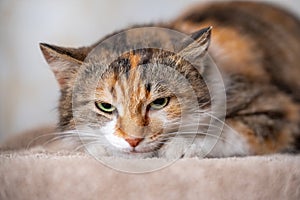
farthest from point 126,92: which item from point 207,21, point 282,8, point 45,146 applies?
point 282,8

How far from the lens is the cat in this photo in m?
1.07

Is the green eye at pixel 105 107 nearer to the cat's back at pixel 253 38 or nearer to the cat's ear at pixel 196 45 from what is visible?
the cat's ear at pixel 196 45

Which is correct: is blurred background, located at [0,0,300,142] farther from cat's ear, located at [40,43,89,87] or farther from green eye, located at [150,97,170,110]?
green eye, located at [150,97,170,110]

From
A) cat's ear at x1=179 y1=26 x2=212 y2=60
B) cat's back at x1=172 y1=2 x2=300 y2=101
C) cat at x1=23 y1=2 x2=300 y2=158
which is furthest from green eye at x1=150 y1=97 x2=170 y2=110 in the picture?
cat's back at x1=172 y1=2 x2=300 y2=101

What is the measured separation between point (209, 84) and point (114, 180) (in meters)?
0.34

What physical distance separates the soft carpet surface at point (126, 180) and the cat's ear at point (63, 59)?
0.69ft

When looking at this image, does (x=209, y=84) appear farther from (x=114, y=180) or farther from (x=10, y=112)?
(x=10, y=112)

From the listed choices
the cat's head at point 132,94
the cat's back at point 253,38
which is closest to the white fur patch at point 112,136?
the cat's head at point 132,94

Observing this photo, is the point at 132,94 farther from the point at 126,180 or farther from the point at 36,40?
the point at 36,40

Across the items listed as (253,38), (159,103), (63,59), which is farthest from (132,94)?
(253,38)

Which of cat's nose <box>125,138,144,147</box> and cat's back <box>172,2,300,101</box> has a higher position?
cat's back <box>172,2,300,101</box>

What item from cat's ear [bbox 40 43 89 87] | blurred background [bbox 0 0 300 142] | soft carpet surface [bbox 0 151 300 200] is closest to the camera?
soft carpet surface [bbox 0 151 300 200]

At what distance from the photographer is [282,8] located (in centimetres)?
144

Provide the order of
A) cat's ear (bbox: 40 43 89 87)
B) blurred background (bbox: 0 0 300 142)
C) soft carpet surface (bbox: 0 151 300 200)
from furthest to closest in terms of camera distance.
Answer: blurred background (bbox: 0 0 300 142), cat's ear (bbox: 40 43 89 87), soft carpet surface (bbox: 0 151 300 200)
